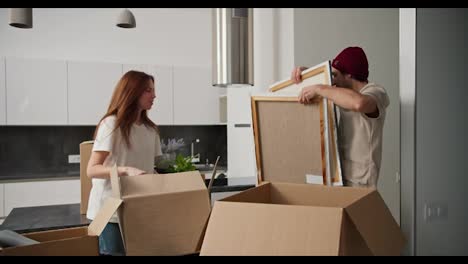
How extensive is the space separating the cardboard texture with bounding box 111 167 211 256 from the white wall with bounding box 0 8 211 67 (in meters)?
3.84

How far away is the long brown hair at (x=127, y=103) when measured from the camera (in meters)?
1.89

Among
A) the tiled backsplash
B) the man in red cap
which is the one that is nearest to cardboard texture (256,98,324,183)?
the man in red cap

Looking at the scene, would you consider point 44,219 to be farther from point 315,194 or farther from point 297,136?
point 315,194

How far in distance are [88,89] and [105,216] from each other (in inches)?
151

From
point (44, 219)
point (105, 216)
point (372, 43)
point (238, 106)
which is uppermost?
point (372, 43)

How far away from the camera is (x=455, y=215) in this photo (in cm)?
136

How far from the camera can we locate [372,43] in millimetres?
3240

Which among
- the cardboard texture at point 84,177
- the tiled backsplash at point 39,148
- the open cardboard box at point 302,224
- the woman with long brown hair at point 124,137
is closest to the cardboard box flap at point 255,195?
the open cardboard box at point 302,224

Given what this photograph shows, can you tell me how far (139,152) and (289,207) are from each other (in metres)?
1.30

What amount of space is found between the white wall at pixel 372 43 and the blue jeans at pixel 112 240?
2269 mm

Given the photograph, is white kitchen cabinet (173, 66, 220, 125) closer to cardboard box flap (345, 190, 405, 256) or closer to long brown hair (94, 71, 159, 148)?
long brown hair (94, 71, 159, 148)

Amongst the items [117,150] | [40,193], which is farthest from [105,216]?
[40,193]
